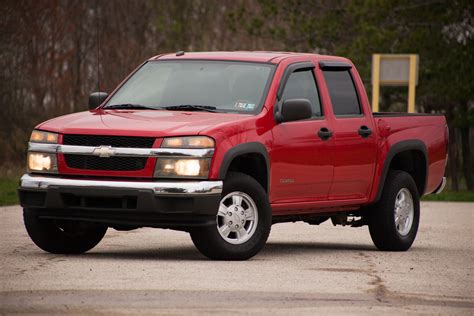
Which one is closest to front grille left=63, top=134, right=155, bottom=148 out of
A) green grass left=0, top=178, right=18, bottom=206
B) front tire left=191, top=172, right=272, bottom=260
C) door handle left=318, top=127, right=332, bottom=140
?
front tire left=191, top=172, right=272, bottom=260

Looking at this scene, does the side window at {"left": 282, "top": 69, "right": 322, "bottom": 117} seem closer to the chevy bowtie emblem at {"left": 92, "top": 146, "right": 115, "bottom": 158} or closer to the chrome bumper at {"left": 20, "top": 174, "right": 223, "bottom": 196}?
the chrome bumper at {"left": 20, "top": 174, "right": 223, "bottom": 196}

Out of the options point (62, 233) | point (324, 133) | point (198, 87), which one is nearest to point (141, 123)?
point (198, 87)

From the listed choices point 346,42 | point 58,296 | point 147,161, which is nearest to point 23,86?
point 346,42

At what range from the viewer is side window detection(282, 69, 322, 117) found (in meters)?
A: 13.5

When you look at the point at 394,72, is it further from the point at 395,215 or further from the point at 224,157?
the point at 224,157

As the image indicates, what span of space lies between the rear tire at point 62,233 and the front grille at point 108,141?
2.46ft

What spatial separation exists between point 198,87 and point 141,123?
3.94 ft

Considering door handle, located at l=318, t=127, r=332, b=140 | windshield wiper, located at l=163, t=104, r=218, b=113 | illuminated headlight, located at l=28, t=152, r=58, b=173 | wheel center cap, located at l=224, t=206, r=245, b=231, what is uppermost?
windshield wiper, located at l=163, t=104, r=218, b=113

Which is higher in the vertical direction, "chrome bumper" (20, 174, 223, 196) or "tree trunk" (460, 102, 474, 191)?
"chrome bumper" (20, 174, 223, 196)

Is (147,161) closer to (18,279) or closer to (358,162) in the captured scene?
(18,279)

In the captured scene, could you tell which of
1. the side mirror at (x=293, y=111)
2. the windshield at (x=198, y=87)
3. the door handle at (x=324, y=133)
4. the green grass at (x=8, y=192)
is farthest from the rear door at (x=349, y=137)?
the green grass at (x=8, y=192)

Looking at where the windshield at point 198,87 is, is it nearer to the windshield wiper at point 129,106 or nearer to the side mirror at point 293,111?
the windshield wiper at point 129,106

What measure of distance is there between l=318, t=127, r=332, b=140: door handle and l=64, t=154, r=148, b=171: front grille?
2117 millimetres

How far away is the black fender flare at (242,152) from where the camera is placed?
1198cm
